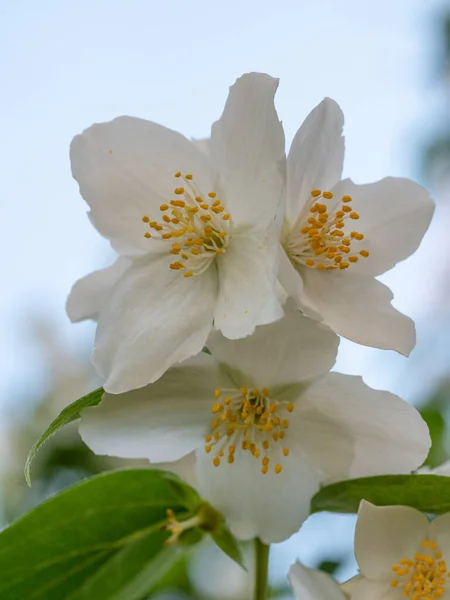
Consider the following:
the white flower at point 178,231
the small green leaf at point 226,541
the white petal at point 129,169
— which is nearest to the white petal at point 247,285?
the white flower at point 178,231

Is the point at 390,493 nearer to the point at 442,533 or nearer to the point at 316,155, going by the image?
the point at 442,533

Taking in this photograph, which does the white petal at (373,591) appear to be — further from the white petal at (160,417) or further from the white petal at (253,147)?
the white petal at (253,147)

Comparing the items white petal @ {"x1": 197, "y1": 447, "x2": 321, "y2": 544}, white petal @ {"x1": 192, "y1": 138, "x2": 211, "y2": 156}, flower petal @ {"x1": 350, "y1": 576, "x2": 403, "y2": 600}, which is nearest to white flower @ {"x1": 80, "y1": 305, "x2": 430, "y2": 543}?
white petal @ {"x1": 197, "y1": 447, "x2": 321, "y2": 544}

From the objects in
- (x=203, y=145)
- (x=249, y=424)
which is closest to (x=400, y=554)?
(x=249, y=424)

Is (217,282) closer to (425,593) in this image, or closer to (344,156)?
(344,156)

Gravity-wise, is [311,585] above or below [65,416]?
below
